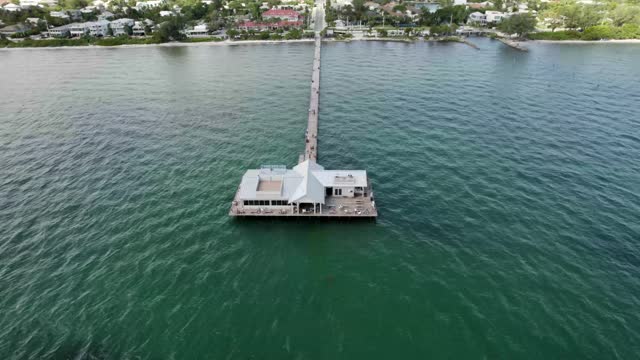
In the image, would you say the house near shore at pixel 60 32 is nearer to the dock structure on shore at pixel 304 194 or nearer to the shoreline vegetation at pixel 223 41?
the shoreline vegetation at pixel 223 41

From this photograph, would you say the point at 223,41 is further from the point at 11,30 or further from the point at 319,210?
the point at 319,210

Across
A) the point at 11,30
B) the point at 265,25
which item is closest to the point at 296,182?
the point at 265,25

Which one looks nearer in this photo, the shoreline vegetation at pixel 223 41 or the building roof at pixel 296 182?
the building roof at pixel 296 182

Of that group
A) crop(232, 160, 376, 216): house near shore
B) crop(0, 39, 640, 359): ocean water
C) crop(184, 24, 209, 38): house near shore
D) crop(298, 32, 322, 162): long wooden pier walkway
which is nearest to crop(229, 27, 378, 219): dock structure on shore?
crop(232, 160, 376, 216): house near shore

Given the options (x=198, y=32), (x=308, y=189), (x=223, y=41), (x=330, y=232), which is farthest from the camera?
(x=198, y=32)

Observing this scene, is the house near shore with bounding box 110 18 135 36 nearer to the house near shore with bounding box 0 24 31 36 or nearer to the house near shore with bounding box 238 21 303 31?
the house near shore with bounding box 0 24 31 36

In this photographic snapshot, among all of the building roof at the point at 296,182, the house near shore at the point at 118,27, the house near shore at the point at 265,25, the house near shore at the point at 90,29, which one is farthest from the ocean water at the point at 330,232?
the house near shore at the point at 265,25
